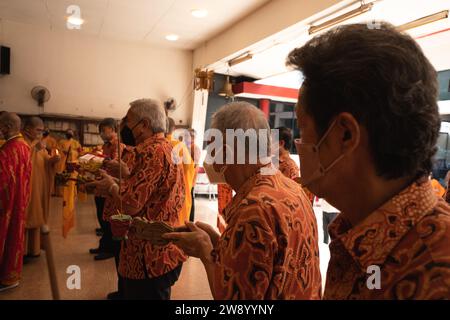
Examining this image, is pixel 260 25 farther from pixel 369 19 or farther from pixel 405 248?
pixel 405 248

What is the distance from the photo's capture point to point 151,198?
6.12 feet

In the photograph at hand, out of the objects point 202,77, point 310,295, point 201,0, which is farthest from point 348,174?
point 202,77

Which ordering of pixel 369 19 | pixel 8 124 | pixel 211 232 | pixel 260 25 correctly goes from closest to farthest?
pixel 211 232, pixel 8 124, pixel 369 19, pixel 260 25

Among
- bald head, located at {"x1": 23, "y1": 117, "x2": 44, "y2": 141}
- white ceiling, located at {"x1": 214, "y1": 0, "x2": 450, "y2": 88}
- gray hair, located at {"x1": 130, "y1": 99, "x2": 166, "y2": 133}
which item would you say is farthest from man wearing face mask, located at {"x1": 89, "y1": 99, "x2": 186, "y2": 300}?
bald head, located at {"x1": 23, "y1": 117, "x2": 44, "y2": 141}

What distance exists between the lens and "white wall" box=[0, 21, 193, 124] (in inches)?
277

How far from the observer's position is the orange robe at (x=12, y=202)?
293 cm

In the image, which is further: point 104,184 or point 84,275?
point 84,275

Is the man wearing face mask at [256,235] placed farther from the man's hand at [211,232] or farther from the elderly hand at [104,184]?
the elderly hand at [104,184]

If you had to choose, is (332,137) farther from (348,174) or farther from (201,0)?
(201,0)

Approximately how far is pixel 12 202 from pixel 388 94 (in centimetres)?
336

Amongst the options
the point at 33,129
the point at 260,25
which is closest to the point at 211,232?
the point at 33,129

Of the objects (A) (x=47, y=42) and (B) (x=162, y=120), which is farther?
(A) (x=47, y=42)

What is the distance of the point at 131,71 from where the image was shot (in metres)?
7.96
